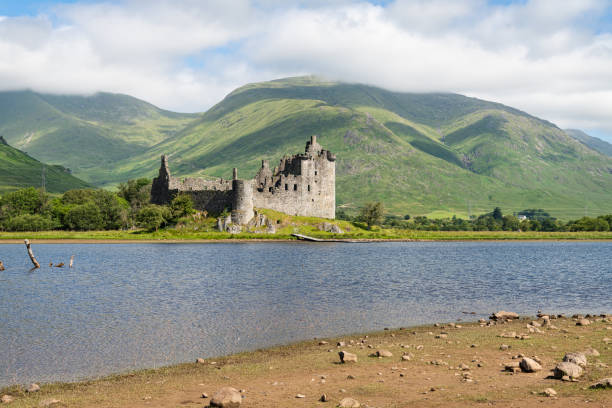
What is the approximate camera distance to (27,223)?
102000 mm

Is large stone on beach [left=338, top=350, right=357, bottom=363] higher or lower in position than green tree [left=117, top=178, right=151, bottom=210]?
lower

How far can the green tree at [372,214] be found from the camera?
369ft

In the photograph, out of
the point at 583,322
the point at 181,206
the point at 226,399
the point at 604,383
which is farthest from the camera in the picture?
the point at 181,206

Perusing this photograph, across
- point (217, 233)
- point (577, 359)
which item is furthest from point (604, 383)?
point (217, 233)

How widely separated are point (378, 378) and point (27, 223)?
336 feet

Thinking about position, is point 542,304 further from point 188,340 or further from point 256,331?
point 188,340

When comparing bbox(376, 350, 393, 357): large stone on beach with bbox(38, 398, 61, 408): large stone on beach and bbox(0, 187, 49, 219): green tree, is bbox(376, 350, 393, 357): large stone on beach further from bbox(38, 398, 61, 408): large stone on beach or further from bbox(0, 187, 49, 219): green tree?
bbox(0, 187, 49, 219): green tree

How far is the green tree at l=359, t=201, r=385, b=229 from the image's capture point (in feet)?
369

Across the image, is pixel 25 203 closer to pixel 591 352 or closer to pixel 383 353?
pixel 383 353

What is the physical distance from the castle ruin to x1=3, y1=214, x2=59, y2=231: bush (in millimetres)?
20879

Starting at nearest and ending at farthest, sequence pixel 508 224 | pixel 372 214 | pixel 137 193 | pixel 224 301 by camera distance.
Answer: pixel 224 301, pixel 372 214, pixel 137 193, pixel 508 224

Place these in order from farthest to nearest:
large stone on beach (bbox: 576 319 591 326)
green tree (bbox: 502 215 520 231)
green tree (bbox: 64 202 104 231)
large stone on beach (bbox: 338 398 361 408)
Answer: green tree (bbox: 502 215 520 231) < green tree (bbox: 64 202 104 231) < large stone on beach (bbox: 576 319 591 326) < large stone on beach (bbox: 338 398 361 408)

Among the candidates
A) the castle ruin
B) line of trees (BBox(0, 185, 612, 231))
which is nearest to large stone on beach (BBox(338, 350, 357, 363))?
the castle ruin

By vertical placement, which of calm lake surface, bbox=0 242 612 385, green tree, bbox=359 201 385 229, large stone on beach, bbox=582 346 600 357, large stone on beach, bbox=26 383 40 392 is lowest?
calm lake surface, bbox=0 242 612 385
